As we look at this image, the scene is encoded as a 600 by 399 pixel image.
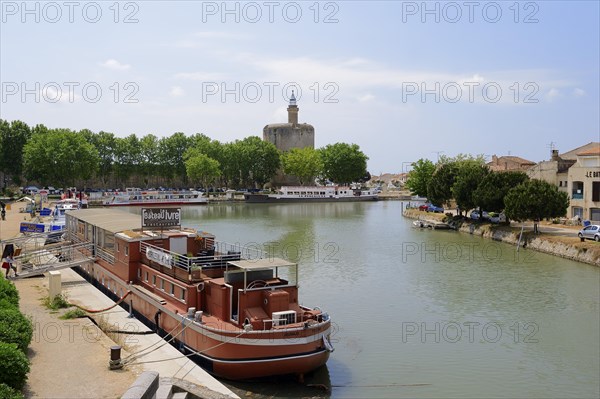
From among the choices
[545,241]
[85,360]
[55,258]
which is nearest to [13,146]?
[55,258]

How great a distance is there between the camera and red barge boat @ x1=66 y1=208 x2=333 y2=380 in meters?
18.9

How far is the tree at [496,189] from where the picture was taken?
5753cm

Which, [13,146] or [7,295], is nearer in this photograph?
[7,295]

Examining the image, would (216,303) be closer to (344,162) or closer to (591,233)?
(591,233)

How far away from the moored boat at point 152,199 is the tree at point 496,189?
67.0 metres

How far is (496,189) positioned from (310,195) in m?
72.1

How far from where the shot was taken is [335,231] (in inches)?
2603

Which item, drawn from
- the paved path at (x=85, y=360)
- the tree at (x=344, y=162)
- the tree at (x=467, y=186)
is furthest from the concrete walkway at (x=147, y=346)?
the tree at (x=344, y=162)

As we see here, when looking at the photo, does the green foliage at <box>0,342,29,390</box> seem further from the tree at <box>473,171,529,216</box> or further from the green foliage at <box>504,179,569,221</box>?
the tree at <box>473,171,529,216</box>

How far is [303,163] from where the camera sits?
454ft

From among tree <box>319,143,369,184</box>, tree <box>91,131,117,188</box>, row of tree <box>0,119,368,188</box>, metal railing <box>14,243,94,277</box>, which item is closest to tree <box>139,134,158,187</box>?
row of tree <box>0,119,368,188</box>

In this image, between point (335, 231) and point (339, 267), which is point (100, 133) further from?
point (339, 267)

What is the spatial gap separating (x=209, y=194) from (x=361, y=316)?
107396 millimetres

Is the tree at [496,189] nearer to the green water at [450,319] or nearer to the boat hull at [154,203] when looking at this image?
the green water at [450,319]
